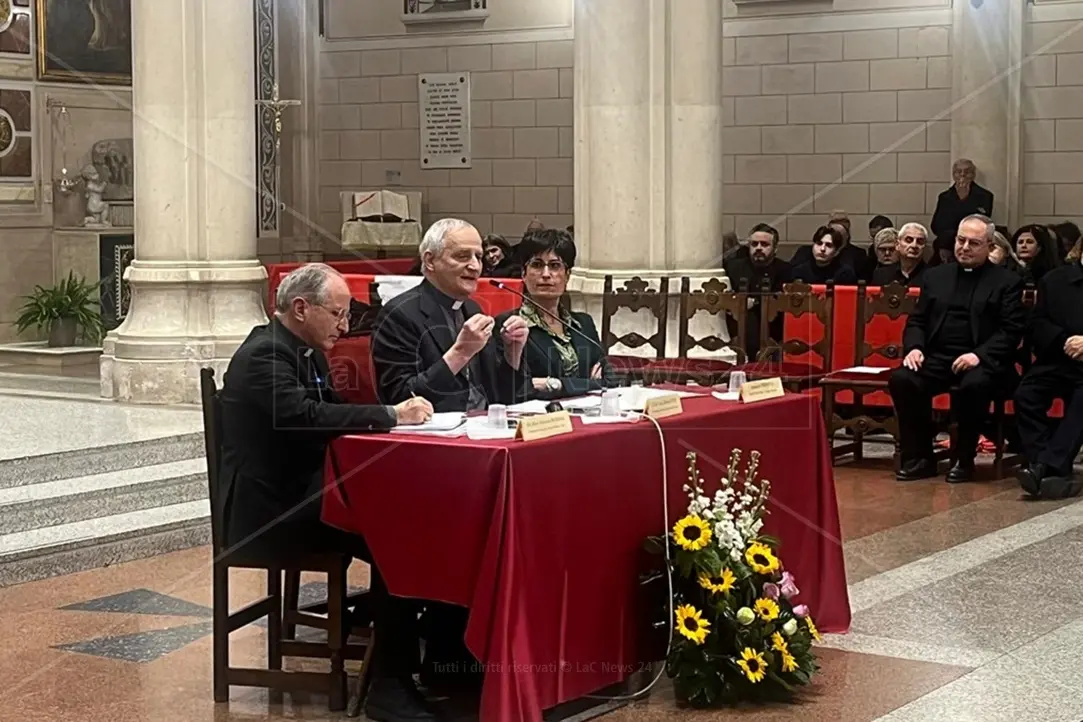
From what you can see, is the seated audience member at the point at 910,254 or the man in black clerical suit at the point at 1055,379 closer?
the man in black clerical suit at the point at 1055,379

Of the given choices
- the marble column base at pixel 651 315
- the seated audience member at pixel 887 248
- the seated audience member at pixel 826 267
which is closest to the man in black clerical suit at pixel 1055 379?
the marble column base at pixel 651 315

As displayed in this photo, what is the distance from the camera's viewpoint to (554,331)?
5664mm

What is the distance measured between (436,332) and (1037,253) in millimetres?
6123

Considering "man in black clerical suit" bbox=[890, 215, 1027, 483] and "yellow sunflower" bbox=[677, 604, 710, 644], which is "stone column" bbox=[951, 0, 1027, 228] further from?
"yellow sunflower" bbox=[677, 604, 710, 644]

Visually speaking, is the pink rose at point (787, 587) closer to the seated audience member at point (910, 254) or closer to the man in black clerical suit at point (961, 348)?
the man in black clerical suit at point (961, 348)

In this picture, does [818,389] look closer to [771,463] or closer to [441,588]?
[771,463]

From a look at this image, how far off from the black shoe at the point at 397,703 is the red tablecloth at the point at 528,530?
0.28 metres

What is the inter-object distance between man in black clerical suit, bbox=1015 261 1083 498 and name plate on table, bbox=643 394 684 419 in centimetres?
366

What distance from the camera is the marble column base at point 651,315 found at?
31.3ft

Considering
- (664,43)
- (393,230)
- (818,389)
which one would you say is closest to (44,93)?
(393,230)

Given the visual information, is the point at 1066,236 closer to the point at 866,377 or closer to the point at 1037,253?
the point at 1037,253

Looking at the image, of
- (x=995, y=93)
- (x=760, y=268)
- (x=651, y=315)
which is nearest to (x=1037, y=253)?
(x=760, y=268)

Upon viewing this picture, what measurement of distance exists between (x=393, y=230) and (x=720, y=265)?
565 cm

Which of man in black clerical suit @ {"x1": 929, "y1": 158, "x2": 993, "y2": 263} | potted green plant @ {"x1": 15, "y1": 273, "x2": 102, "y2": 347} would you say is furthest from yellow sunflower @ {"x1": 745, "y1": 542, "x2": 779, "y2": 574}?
potted green plant @ {"x1": 15, "y1": 273, "x2": 102, "y2": 347}
